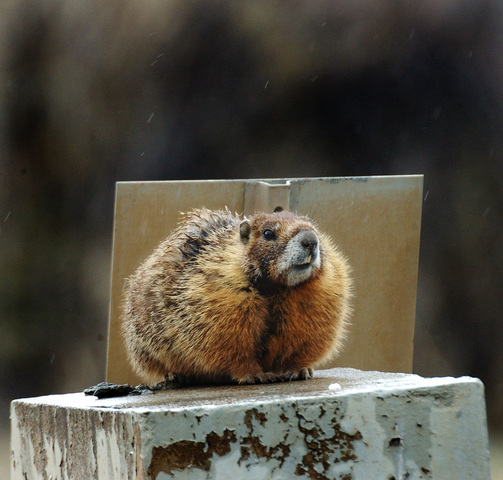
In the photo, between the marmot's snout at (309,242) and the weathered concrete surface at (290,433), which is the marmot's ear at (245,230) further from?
the weathered concrete surface at (290,433)

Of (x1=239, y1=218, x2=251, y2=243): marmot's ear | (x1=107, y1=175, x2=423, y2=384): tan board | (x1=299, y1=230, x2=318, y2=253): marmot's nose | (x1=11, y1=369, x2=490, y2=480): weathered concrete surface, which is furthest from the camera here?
(x1=107, y1=175, x2=423, y2=384): tan board

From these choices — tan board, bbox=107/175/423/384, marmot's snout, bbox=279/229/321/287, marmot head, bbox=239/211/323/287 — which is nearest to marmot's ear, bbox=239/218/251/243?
marmot head, bbox=239/211/323/287

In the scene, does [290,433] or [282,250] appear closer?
[290,433]

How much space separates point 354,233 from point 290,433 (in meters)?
1.02

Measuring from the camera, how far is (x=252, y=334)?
159 cm

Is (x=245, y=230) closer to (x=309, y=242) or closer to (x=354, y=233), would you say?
(x=309, y=242)

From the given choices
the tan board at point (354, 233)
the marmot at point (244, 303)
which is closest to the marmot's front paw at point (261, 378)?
the marmot at point (244, 303)

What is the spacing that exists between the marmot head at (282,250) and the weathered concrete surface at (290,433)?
215 millimetres

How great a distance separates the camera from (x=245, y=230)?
5.38 ft

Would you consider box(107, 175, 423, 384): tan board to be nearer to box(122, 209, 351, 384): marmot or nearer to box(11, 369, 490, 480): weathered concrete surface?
box(122, 209, 351, 384): marmot

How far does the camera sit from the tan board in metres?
2.26

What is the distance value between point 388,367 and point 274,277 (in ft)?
2.81

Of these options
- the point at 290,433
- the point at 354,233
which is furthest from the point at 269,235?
the point at 354,233

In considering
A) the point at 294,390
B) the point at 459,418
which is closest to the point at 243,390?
the point at 294,390
